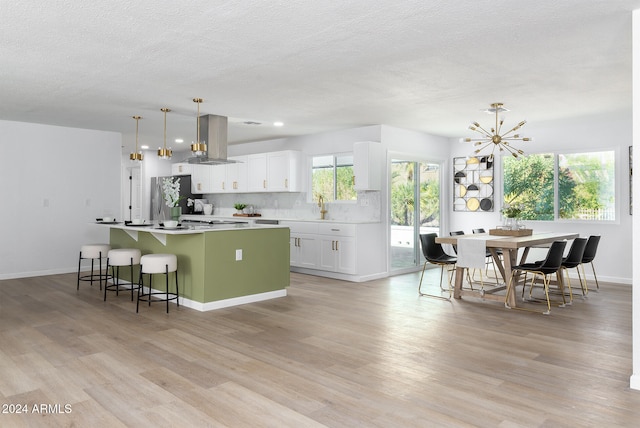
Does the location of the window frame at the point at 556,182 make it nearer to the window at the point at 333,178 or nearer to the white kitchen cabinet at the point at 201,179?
the window at the point at 333,178

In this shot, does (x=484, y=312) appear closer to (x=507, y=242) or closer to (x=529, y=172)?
(x=507, y=242)

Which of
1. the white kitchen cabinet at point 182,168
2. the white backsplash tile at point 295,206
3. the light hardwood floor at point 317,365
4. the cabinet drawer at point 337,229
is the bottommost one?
the light hardwood floor at point 317,365

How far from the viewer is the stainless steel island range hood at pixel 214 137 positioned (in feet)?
20.7

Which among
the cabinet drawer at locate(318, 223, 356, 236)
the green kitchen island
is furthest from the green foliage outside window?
the green kitchen island

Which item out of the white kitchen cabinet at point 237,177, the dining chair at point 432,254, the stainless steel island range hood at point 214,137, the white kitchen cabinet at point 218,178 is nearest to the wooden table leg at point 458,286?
the dining chair at point 432,254

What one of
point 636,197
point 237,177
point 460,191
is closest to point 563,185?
point 460,191

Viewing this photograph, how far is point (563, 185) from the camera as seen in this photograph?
7.37 metres

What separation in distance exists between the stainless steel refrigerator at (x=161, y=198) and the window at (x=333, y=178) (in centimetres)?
336

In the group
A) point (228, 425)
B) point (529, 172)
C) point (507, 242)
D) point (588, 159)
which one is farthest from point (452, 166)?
point (228, 425)

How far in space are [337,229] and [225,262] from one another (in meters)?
2.30

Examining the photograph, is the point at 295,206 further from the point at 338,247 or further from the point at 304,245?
the point at 338,247

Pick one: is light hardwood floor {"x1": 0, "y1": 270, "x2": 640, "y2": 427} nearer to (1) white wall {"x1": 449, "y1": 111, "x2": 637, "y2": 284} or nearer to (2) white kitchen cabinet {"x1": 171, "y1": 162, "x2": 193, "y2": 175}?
(1) white wall {"x1": 449, "y1": 111, "x2": 637, "y2": 284}

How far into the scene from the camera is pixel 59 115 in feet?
21.0

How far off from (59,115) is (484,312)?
19.9 feet
